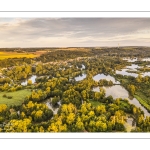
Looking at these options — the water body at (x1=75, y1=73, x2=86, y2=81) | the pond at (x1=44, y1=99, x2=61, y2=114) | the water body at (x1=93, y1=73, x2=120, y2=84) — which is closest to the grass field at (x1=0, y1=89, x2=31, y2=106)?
the pond at (x1=44, y1=99, x2=61, y2=114)

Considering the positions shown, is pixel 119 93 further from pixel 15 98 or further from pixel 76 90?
pixel 15 98

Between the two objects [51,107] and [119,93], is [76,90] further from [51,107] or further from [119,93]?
[119,93]

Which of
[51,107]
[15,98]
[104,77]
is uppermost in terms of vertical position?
[104,77]

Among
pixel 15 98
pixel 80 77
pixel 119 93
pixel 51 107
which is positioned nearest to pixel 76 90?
pixel 80 77

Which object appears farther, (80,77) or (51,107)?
(80,77)

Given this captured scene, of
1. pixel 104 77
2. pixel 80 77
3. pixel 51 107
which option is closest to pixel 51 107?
pixel 51 107

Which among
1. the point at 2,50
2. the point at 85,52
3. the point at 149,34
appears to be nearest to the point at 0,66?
the point at 2,50

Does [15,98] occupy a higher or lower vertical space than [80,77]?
lower

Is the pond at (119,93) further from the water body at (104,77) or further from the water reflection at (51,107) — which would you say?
the water reflection at (51,107)

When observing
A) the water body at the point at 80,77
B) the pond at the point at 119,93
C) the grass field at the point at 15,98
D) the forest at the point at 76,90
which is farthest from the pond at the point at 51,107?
the pond at the point at 119,93
